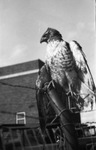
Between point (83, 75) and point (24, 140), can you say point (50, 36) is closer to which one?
point (83, 75)

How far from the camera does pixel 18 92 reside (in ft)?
58.6

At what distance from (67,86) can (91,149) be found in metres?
1.99

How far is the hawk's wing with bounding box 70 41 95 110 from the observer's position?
7414 millimetres

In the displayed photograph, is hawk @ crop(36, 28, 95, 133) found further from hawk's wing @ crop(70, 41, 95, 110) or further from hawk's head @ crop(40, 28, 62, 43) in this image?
hawk's head @ crop(40, 28, 62, 43)

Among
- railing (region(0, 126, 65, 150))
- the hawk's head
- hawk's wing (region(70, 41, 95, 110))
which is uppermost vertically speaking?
the hawk's head

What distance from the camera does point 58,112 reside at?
582 cm

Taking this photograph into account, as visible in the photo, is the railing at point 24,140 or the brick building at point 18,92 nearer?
the railing at point 24,140

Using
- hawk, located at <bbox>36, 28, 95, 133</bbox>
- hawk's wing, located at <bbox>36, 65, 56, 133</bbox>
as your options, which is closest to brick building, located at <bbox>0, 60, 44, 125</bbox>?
hawk, located at <bbox>36, 28, 95, 133</bbox>

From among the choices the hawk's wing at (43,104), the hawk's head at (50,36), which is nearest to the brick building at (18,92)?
the hawk's head at (50,36)

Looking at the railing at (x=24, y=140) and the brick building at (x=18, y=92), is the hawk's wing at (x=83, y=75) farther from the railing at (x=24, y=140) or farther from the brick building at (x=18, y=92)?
the brick building at (x=18, y=92)

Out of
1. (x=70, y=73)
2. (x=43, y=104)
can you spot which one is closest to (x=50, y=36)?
(x=70, y=73)

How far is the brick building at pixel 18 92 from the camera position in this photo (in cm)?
1736

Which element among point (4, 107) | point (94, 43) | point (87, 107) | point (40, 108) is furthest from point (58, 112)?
point (4, 107)

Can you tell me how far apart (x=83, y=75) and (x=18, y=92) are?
10.7 m
